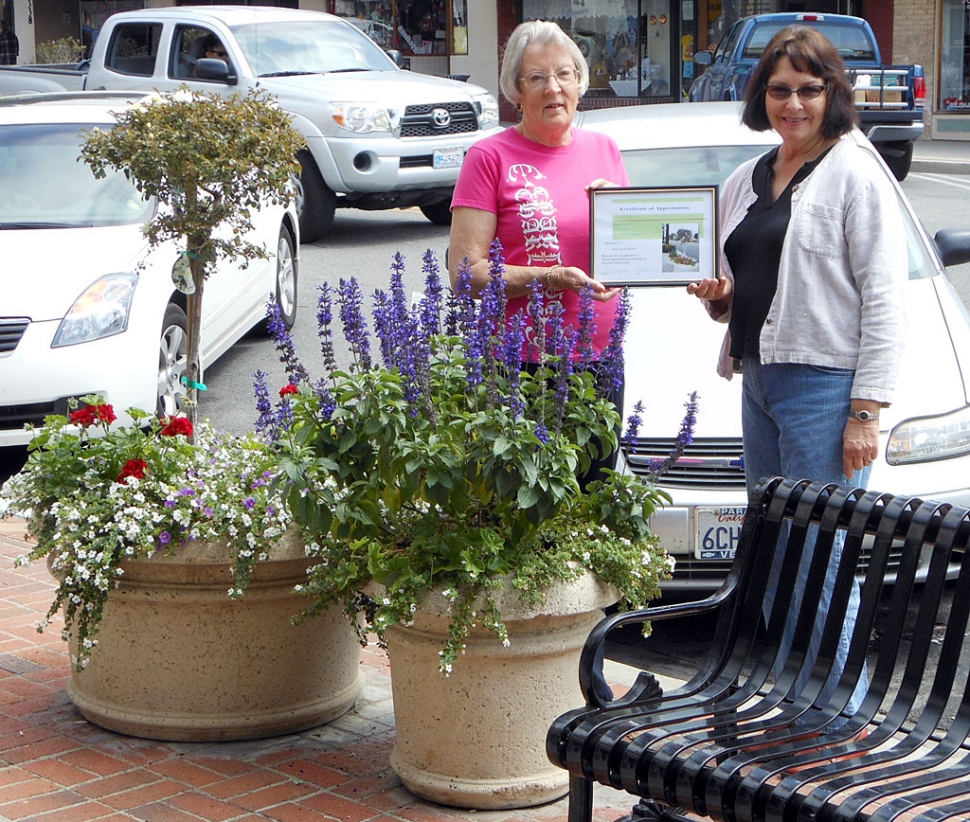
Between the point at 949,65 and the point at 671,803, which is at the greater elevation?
the point at 949,65

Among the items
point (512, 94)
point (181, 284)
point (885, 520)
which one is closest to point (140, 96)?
point (181, 284)

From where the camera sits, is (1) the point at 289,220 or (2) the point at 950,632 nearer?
(2) the point at 950,632

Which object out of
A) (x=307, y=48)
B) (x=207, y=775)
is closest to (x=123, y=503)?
(x=207, y=775)

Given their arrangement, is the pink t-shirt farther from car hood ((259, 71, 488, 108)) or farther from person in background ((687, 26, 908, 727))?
car hood ((259, 71, 488, 108))

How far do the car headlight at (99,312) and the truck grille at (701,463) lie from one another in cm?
323

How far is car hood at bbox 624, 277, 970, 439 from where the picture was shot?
5.18 m

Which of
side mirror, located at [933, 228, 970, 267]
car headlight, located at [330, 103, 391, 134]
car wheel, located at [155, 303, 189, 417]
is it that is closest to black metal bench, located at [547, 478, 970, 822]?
side mirror, located at [933, 228, 970, 267]

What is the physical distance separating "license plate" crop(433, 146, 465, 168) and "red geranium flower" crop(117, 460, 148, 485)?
33.3 feet

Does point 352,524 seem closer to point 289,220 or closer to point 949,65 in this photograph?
point 289,220

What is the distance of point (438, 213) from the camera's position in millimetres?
15359

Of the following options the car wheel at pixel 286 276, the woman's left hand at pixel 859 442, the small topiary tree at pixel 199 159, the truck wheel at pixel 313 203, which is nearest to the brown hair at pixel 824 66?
the woman's left hand at pixel 859 442

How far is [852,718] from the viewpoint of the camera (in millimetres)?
3285

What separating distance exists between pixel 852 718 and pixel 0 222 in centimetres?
616

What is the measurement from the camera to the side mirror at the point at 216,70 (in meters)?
13.8
